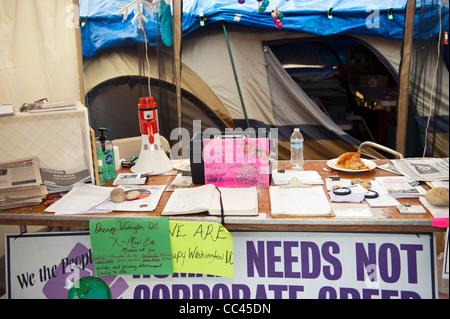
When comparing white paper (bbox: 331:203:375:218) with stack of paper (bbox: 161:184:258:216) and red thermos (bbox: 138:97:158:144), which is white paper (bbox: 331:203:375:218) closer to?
stack of paper (bbox: 161:184:258:216)

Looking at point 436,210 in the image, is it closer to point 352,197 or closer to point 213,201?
point 352,197

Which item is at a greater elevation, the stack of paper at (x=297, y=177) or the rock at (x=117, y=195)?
the rock at (x=117, y=195)

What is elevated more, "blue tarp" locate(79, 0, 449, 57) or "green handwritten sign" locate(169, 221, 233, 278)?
"blue tarp" locate(79, 0, 449, 57)

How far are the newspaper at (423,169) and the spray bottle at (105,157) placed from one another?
1.34 metres

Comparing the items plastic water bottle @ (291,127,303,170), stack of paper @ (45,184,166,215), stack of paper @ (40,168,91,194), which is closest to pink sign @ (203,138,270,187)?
stack of paper @ (45,184,166,215)

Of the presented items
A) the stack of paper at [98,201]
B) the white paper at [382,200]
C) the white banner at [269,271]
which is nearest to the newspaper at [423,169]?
the white paper at [382,200]

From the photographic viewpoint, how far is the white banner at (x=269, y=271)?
4.95ft

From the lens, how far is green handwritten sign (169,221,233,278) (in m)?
1.45

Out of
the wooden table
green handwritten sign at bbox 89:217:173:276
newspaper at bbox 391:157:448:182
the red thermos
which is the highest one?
the red thermos

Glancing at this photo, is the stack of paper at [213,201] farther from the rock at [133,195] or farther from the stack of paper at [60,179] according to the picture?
the stack of paper at [60,179]

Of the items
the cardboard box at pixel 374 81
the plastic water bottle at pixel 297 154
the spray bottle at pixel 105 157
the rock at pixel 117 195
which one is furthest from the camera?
the cardboard box at pixel 374 81

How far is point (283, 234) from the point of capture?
1.58 meters

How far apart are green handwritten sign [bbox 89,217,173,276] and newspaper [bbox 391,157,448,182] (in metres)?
1.09

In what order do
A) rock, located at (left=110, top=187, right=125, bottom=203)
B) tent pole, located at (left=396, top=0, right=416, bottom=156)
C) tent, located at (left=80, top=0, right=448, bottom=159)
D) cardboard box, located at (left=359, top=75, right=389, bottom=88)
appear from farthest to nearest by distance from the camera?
cardboard box, located at (left=359, top=75, right=389, bottom=88) < tent, located at (left=80, top=0, right=448, bottom=159) < tent pole, located at (left=396, top=0, right=416, bottom=156) < rock, located at (left=110, top=187, right=125, bottom=203)
